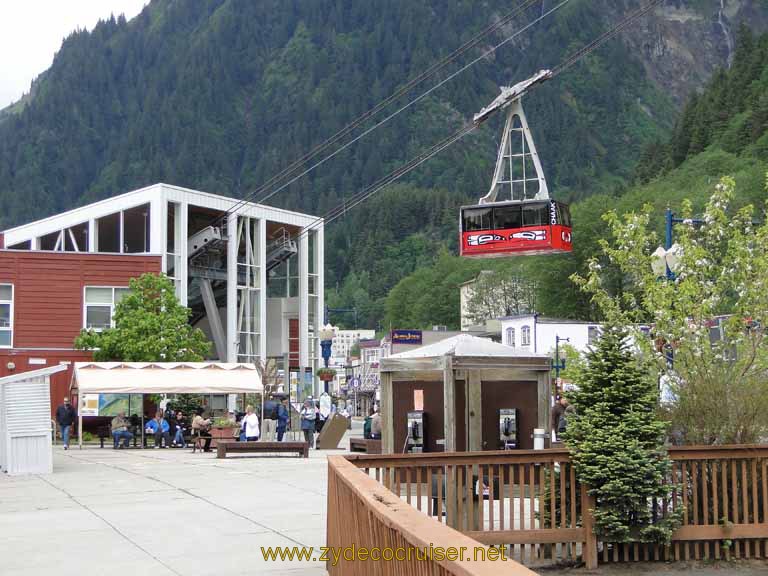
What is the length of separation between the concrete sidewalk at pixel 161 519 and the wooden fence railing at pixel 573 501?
56.5 inches

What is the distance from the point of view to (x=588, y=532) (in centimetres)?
1138

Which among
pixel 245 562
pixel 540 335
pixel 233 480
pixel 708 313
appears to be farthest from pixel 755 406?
pixel 540 335

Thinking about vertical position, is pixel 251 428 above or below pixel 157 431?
above

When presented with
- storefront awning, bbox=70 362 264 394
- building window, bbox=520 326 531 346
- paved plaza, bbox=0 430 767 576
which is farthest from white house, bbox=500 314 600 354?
paved plaza, bbox=0 430 767 576

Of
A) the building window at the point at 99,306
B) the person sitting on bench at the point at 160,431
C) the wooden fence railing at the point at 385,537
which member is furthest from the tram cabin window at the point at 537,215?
the wooden fence railing at the point at 385,537

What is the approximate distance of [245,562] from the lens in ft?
36.2

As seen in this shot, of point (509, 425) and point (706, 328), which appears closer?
point (706, 328)

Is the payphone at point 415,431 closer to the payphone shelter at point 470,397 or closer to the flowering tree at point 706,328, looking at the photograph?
the payphone shelter at point 470,397

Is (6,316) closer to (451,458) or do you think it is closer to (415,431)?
(415,431)

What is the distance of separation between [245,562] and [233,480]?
34.3ft

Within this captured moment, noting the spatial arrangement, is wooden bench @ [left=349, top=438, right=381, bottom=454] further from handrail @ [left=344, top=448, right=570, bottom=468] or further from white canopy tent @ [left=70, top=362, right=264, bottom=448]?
handrail @ [left=344, top=448, right=570, bottom=468]

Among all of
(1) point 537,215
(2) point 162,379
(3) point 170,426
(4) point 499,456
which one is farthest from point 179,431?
(4) point 499,456

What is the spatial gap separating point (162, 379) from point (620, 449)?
25.9 m

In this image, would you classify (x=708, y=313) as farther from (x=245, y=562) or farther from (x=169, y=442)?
(x=169, y=442)
